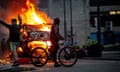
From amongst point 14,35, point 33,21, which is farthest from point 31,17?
point 14,35

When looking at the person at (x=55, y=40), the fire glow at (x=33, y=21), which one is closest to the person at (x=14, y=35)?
the person at (x=55, y=40)

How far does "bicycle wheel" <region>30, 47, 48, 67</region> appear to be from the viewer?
56.9 ft

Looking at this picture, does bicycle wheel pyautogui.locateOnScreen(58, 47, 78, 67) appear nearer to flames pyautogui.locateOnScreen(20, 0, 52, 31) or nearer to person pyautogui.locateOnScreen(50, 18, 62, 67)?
person pyautogui.locateOnScreen(50, 18, 62, 67)

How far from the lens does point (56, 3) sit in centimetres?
6325

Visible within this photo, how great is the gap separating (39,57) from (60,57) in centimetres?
77

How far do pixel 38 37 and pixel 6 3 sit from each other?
207 inches

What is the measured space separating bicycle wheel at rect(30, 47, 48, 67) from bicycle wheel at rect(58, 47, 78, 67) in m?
0.55

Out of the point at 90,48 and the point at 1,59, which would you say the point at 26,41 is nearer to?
the point at 1,59

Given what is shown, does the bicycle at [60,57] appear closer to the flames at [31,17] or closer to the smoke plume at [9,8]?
the flames at [31,17]

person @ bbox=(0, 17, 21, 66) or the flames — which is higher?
the flames

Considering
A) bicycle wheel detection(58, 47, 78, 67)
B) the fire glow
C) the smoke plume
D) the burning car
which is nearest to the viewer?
bicycle wheel detection(58, 47, 78, 67)

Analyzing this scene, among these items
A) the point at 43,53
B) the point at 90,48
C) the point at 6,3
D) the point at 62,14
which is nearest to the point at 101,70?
the point at 43,53

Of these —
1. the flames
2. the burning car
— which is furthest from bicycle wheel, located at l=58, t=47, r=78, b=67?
the flames

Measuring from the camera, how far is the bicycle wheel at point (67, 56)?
56.2ft
